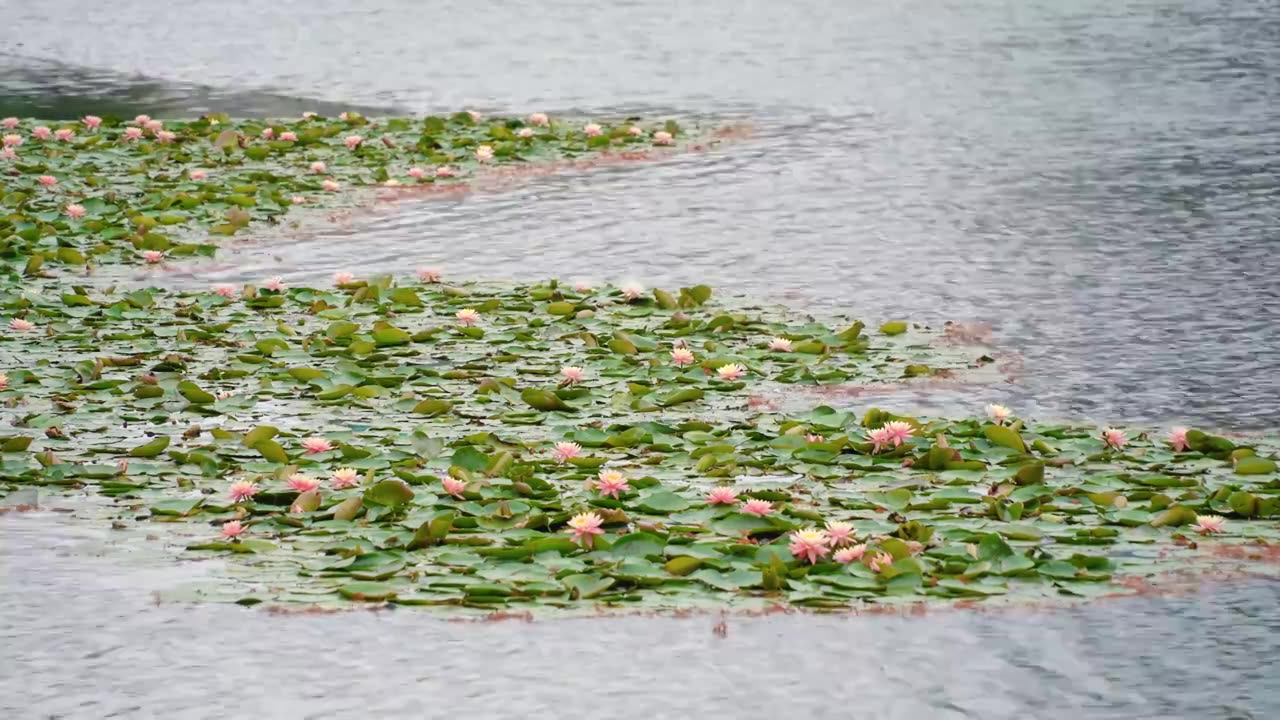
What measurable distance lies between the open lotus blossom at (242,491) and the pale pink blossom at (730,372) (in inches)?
70.0

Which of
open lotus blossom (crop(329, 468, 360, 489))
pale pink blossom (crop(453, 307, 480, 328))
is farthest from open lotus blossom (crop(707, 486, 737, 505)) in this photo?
pale pink blossom (crop(453, 307, 480, 328))

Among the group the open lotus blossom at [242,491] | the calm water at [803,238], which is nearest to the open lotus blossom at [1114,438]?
the calm water at [803,238]

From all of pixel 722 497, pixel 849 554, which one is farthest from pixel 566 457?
pixel 849 554

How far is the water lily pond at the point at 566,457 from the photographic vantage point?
4.29m

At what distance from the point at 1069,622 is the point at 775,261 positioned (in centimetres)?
403

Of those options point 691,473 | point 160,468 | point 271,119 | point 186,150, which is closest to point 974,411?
point 691,473

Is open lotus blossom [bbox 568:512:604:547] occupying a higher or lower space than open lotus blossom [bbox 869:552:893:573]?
higher

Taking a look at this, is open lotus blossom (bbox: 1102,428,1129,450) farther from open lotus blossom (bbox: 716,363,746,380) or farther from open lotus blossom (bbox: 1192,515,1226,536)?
open lotus blossom (bbox: 716,363,746,380)

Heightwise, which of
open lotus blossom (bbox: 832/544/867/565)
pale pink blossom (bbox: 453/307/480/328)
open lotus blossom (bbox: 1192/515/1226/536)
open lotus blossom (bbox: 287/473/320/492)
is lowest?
open lotus blossom (bbox: 1192/515/1226/536)

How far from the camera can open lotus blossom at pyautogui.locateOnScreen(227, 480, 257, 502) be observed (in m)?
4.68

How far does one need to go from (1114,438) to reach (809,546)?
1.35 meters

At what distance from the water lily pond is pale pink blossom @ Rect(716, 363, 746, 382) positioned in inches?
0.7

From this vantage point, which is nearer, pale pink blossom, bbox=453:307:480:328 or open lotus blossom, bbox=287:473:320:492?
open lotus blossom, bbox=287:473:320:492

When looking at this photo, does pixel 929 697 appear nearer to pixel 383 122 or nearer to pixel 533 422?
pixel 533 422
